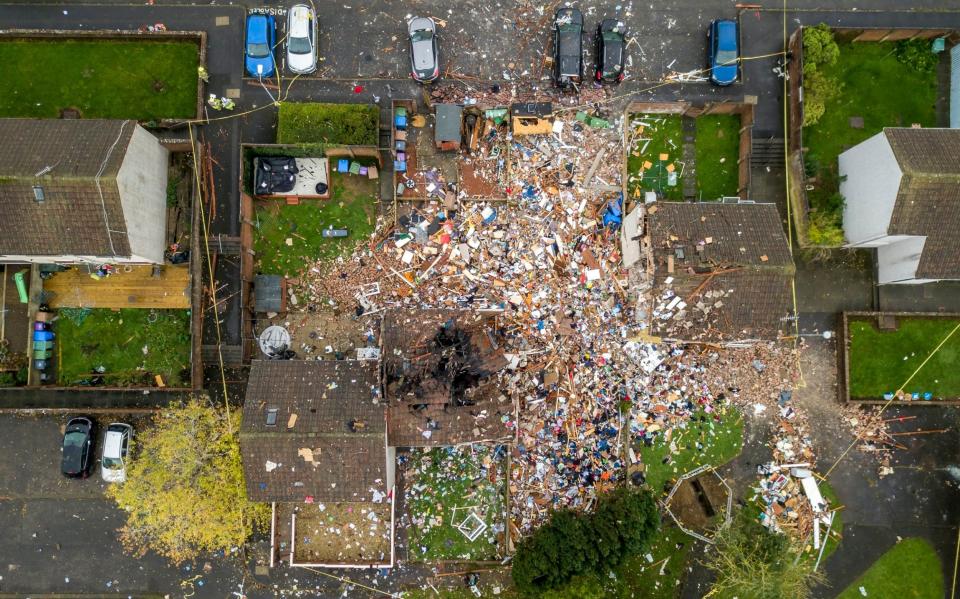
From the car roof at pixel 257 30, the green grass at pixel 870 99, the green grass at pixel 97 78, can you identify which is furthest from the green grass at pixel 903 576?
the green grass at pixel 97 78

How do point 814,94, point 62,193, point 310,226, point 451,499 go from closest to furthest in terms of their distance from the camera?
point 62,193
point 814,94
point 451,499
point 310,226

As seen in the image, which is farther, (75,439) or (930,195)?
(75,439)

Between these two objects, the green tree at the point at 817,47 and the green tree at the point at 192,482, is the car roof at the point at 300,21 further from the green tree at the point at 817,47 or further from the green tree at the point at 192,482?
the green tree at the point at 817,47

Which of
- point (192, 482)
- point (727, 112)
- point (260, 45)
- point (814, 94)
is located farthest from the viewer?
point (727, 112)

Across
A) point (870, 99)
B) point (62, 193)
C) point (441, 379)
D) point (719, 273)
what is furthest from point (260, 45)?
point (870, 99)

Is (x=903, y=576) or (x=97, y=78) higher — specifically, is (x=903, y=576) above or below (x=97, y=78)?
below

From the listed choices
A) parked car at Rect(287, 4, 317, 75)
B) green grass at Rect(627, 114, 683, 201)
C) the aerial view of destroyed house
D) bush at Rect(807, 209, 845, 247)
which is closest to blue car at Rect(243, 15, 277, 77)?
the aerial view of destroyed house

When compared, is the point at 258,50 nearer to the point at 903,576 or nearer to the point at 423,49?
the point at 423,49
